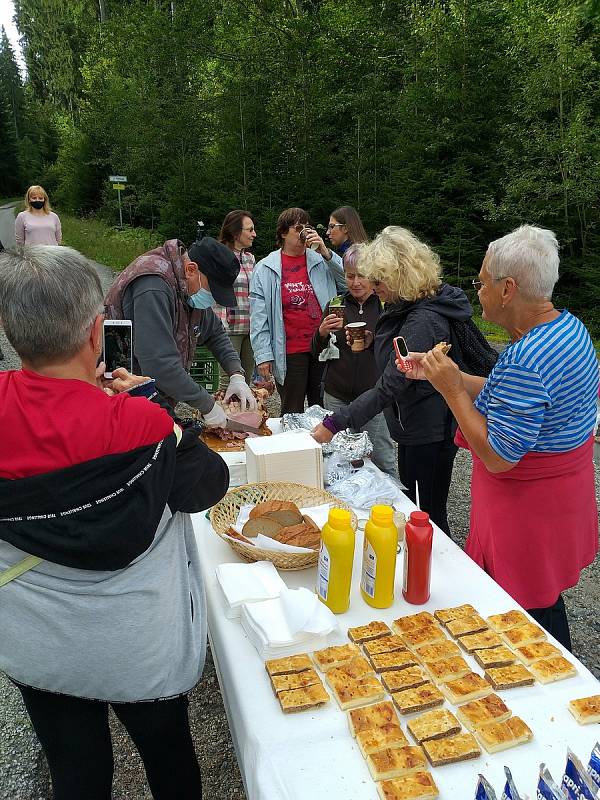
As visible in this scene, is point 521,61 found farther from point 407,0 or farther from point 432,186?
point 407,0

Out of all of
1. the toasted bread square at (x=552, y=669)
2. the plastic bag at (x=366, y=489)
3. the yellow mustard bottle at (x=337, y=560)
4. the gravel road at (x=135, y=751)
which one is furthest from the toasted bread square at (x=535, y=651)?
the gravel road at (x=135, y=751)

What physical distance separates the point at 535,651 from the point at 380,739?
19.5 inches

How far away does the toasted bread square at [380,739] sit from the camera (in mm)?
1165

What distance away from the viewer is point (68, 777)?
139cm

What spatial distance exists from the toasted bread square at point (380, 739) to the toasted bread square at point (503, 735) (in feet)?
0.53

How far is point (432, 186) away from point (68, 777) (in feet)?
41.7

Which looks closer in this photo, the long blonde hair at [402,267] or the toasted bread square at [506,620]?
the toasted bread square at [506,620]

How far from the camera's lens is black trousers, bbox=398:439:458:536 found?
2.68m

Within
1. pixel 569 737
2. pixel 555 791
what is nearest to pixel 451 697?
pixel 569 737

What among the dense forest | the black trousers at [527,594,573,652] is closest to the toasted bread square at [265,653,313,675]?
the black trousers at [527,594,573,652]

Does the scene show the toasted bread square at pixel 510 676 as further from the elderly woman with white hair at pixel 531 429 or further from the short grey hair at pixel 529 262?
the short grey hair at pixel 529 262

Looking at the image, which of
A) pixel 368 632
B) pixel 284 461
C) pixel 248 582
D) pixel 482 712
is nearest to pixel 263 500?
→ pixel 284 461

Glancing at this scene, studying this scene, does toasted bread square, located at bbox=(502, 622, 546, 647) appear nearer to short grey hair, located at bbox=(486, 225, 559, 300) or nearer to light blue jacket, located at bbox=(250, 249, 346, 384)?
short grey hair, located at bbox=(486, 225, 559, 300)

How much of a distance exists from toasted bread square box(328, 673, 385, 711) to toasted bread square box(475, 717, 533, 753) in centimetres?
23
